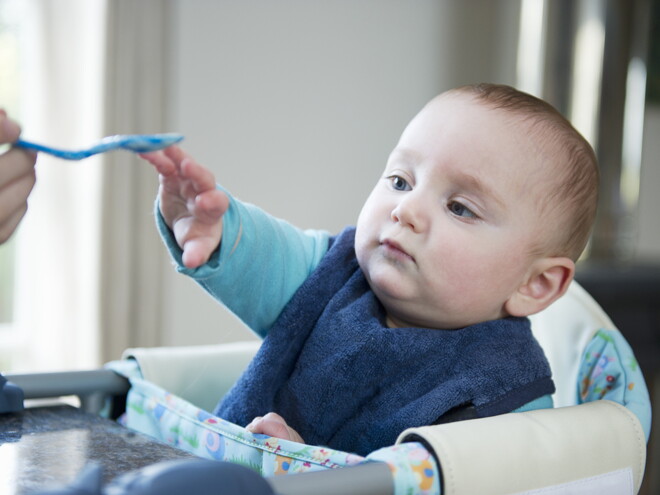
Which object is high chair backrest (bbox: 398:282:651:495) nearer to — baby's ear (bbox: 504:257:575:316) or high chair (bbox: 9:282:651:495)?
high chair (bbox: 9:282:651:495)

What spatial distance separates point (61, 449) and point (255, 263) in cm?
29

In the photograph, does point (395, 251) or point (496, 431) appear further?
point (395, 251)

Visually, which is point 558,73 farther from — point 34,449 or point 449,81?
point 34,449

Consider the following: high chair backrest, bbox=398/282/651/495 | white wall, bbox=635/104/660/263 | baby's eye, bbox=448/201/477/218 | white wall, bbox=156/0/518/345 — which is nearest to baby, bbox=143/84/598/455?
baby's eye, bbox=448/201/477/218

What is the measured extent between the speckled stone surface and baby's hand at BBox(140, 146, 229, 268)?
0.59 feet

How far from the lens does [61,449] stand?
0.76 m

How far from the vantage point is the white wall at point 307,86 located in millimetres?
2748

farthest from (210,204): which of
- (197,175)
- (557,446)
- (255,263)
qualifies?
(557,446)

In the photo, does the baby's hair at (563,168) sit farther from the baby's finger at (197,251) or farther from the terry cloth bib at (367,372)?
the baby's finger at (197,251)

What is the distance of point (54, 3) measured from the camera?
2.61 m

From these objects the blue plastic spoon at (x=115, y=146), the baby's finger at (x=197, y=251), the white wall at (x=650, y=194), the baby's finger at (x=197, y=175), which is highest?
the blue plastic spoon at (x=115, y=146)

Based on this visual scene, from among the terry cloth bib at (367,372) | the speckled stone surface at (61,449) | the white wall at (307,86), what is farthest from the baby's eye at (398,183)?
the white wall at (307,86)

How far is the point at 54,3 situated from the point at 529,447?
2.36 metres

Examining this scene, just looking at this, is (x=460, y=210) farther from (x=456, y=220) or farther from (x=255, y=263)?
(x=255, y=263)
